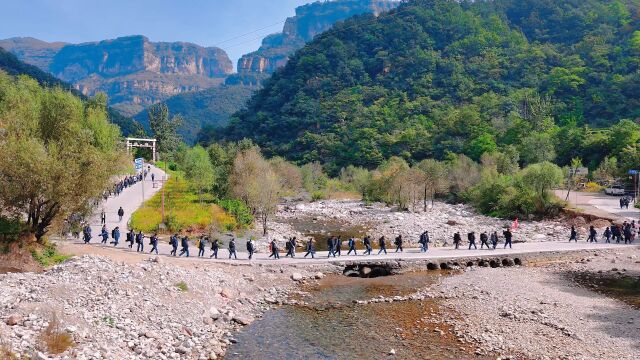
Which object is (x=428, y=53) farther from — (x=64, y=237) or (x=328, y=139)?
(x=64, y=237)

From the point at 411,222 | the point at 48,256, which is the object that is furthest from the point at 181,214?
the point at 411,222

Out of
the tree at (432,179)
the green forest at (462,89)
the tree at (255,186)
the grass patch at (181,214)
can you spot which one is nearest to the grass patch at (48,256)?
the grass patch at (181,214)

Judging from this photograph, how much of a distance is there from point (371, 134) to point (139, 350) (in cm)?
10341

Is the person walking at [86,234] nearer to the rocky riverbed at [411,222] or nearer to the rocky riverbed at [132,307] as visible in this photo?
the rocky riverbed at [132,307]

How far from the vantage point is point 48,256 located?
75.6 feet

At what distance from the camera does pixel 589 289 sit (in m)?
24.6

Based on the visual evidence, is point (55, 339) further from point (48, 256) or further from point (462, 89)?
point (462, 89)

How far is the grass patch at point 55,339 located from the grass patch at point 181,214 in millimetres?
21357

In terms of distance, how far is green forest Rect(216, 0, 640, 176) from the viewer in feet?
323

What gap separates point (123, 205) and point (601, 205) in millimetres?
50382

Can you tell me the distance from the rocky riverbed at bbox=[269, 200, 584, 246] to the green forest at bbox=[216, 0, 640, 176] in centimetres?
2472

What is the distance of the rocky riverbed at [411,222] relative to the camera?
42344mm

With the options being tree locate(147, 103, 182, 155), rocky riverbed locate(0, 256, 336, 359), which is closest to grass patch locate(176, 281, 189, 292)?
rocky riverbed locate(0, 256, 336, 359)

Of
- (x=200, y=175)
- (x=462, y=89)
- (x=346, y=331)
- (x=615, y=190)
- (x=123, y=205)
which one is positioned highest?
(x=462, y=89)
